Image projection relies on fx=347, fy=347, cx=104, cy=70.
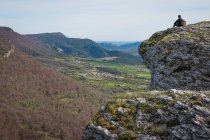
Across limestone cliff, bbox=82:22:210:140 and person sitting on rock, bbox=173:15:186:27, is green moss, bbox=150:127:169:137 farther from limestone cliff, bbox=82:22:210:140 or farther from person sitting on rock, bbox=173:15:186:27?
person sitting on rock, bbox=173:15:186:27

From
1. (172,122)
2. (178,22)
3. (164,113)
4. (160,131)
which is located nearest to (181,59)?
(178,22)

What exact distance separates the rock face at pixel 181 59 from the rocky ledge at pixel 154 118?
5.55 m

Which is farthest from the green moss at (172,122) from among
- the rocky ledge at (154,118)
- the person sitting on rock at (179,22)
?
the person sitting on rock at (179,22)

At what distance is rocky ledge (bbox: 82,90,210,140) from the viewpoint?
18328mm

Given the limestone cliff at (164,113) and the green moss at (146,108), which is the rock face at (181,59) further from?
the green moss at (146,108)

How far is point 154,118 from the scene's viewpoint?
19625mm

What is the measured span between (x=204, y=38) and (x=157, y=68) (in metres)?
4.52

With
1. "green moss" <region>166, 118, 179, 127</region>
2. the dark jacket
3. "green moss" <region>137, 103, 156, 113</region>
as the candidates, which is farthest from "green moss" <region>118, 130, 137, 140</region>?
the dark jacket

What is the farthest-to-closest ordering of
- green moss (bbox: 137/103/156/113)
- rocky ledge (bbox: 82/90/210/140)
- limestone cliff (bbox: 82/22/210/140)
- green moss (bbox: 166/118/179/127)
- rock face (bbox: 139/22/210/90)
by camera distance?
rock face (bbox: 139/22/210/90) → green moss (bbox: 137/103/156/113) → green moss (bbox: 166/118/179/127) → limestone cliff (bbox: 82/22/210/140) → rocky ledge (bbox: 82/90/210/140)

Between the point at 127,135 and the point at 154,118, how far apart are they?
1989 mm

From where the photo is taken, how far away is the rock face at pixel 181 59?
84.8 ft

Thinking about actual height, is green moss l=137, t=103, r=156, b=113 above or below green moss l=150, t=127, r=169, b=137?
above

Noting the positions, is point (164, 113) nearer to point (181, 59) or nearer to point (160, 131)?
point (160, 131)

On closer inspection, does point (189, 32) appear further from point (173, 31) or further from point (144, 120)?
point (144, 120)
